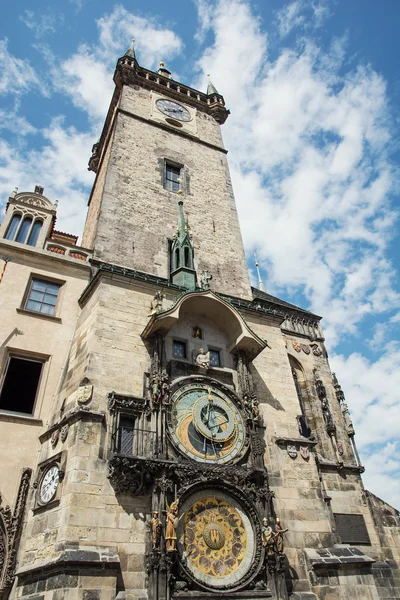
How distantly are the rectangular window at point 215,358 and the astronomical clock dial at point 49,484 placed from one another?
4.66m

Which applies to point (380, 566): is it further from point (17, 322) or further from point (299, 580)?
point (17, 322)

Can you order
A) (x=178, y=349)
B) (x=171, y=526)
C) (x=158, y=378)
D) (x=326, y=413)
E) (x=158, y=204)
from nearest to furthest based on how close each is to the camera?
1. (x=171, y=526)
2. (x=158, y=378)
3. (x=178, y=349)
4. (x=326, y=413)
5. (x=158, y=204)

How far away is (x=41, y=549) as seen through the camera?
26.9 ft

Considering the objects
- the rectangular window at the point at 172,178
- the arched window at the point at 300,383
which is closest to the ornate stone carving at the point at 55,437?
the arched window at the point at 300,383

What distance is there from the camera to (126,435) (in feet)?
30.6

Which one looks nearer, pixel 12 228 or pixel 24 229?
pixel 12 228

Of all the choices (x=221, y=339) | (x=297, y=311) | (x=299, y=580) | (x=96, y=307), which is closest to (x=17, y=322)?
(x=96, y=307)

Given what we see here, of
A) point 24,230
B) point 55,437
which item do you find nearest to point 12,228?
point 24,230

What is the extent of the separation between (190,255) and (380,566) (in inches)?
417

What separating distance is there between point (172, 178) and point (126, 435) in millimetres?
12743

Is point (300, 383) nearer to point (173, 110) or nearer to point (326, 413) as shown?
point (326, 413)

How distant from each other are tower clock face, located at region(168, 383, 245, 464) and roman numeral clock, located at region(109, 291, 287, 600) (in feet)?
0.08

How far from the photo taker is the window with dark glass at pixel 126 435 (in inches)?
358

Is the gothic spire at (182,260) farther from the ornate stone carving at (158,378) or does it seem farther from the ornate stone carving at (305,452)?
the ornate stone carving at (305,452)
